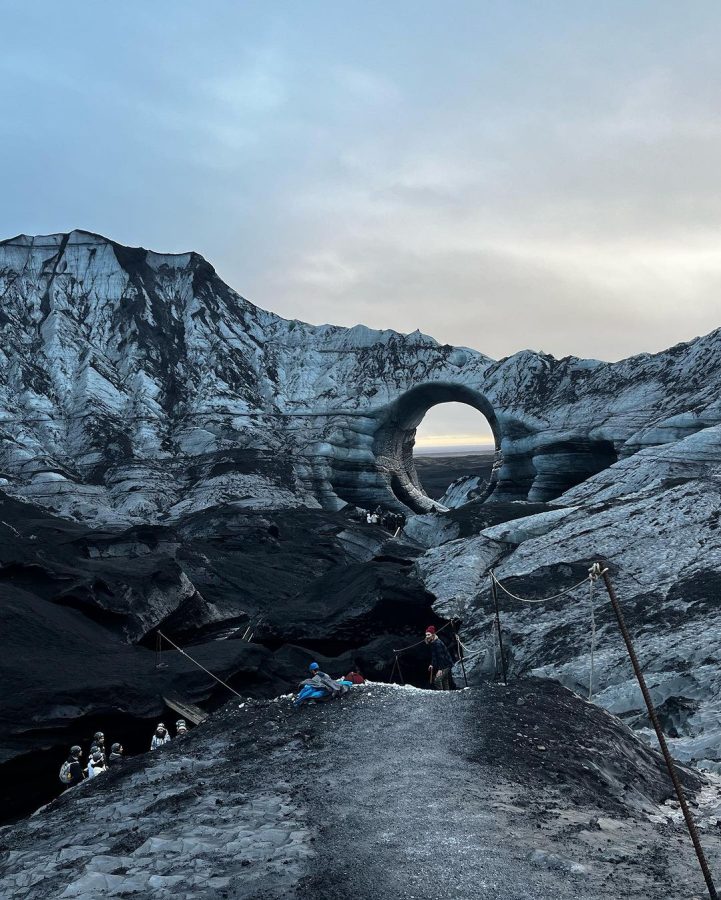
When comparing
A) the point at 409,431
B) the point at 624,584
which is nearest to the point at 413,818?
the point at 624,584

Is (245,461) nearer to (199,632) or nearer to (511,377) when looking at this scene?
(511,377)

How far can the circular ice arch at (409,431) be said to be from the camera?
127 ft

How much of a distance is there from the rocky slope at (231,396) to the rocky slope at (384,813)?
73.3 feet

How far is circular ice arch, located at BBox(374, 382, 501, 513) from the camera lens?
38.6m

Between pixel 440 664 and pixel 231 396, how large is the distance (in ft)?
100

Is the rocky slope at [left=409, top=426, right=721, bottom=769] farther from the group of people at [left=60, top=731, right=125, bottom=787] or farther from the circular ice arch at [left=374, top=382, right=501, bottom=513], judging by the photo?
the circular ice arch at [left=374, top=382, right=501, bottom=513]

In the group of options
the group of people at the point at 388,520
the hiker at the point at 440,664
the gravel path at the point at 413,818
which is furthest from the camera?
the group of people at the point at 388,520

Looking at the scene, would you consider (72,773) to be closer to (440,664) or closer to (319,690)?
(319,690)

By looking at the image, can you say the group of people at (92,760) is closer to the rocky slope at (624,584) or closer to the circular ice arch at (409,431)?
the rocky slope at (624,584)

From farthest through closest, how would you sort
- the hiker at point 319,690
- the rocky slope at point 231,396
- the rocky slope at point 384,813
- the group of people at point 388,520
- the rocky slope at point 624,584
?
the rocky slope at point 231,396 < the group of people at point 388,520 < the rocky slope at point 624,584 < the hiker at point 319,690 < the rocky slope at point 384,813

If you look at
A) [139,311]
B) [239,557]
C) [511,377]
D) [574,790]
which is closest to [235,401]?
[139,311]

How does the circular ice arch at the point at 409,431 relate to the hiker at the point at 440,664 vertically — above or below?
above

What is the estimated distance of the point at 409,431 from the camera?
137 ft

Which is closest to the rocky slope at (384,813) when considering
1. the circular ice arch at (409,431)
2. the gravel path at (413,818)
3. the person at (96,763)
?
the gravel path at (413,818)
